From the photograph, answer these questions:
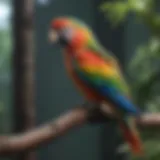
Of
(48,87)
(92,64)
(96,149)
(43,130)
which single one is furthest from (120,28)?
(43,130)

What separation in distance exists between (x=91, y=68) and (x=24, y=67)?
0.65ft

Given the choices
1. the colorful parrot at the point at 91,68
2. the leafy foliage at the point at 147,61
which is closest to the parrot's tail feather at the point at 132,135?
the colorful parrot at the point at 91,68

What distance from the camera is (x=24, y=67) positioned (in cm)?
124

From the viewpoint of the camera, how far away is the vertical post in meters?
1.24

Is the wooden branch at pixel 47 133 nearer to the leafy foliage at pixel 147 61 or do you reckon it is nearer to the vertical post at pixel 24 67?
the vertical post at pixel 24 67

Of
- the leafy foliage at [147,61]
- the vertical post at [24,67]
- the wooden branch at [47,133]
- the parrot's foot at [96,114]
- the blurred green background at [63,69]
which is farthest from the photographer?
the blurred green background at [63,69]

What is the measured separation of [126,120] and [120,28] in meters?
1.14

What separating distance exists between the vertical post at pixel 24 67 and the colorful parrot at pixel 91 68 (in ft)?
0.40

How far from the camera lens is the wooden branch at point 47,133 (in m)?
0.89

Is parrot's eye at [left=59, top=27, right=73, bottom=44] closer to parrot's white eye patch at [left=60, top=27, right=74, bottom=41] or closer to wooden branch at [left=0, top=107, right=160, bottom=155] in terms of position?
parrot's white eye patch at [left=60, top=27, right=74, bottom=41]

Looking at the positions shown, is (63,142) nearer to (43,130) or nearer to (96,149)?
(96,149)

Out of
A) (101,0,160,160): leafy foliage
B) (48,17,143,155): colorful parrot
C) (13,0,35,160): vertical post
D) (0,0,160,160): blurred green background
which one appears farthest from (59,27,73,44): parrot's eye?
(0,0,160,160): blurred green background

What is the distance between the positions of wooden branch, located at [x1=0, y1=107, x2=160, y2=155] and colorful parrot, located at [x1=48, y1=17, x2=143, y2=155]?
0.06 meters

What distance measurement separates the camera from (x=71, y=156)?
2193mm
